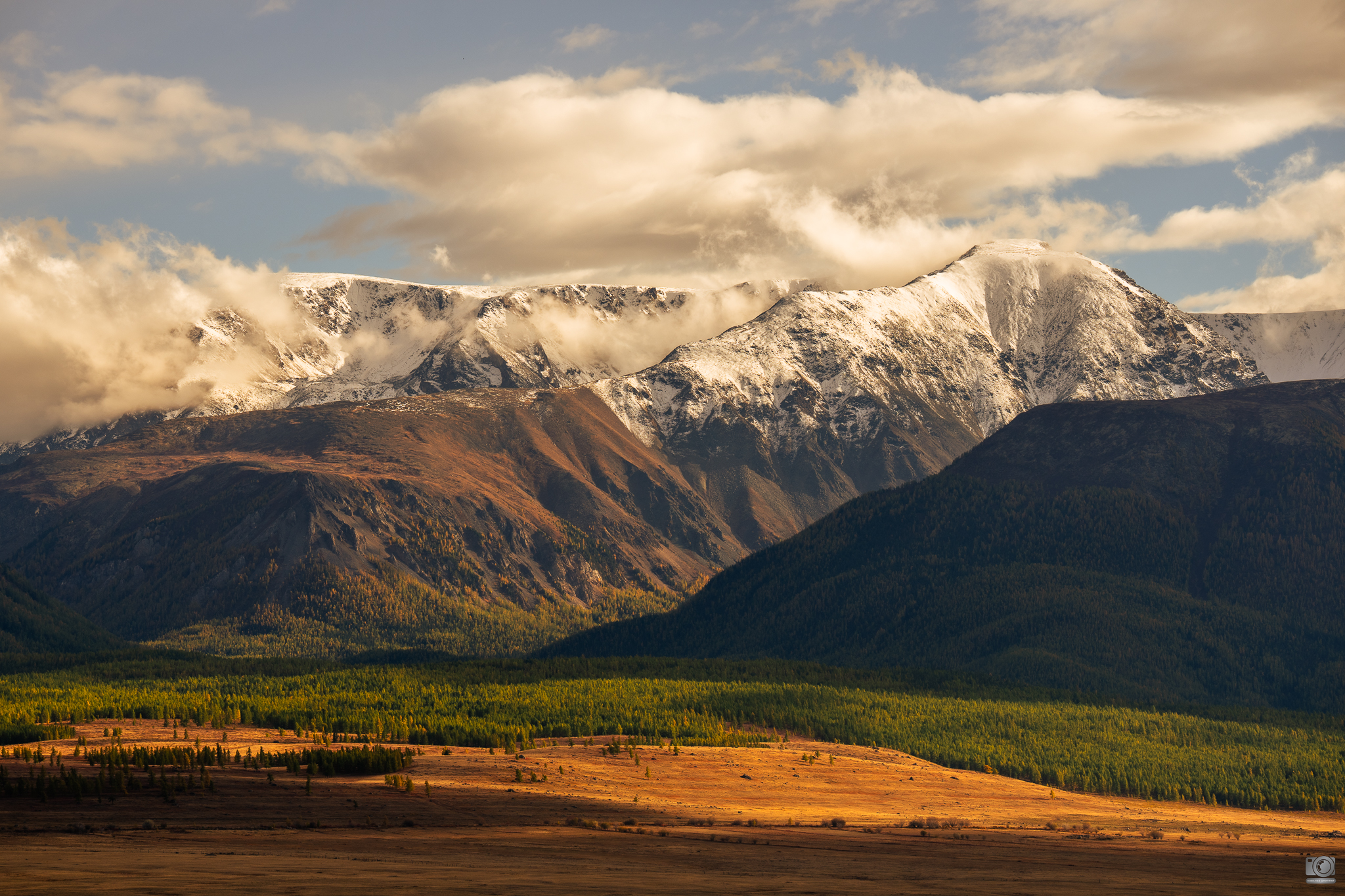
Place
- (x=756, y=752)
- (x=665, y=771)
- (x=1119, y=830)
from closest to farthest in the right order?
(x=1119, y=830), (x=665, y=771), (x=756, y=752)

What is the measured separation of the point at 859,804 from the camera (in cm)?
15038

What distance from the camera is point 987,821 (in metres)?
136

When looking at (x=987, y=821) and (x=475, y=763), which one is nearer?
(x=987, y=821)

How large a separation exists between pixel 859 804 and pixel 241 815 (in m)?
73.3

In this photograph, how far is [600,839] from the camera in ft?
320

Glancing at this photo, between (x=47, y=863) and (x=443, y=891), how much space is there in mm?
19726

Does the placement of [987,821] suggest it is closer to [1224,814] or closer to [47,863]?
[1224,814]

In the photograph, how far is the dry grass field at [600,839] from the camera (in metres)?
72.2

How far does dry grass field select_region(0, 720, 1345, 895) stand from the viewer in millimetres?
72188

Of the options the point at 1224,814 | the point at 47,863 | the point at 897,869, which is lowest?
the point at 1224,814

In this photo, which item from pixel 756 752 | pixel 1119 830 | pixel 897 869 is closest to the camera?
pixel 897 869

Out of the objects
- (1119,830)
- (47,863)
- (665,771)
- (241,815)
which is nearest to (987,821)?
(1119,830)

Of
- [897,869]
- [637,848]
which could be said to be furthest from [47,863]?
[897,869]

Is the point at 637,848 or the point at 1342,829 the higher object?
the point at 637,848
